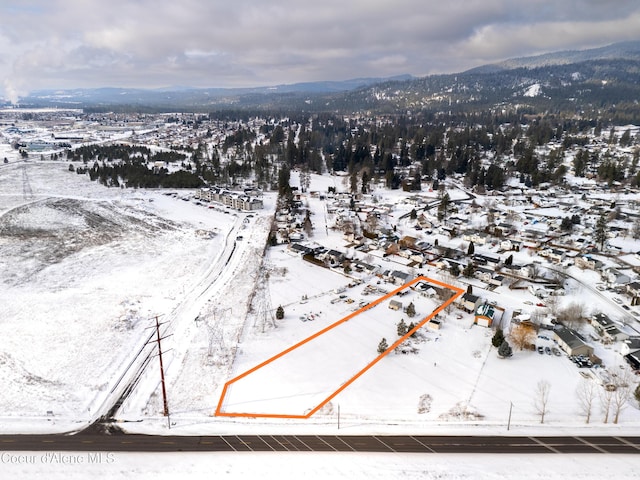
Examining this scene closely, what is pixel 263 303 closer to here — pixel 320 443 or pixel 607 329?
pixel 320 443

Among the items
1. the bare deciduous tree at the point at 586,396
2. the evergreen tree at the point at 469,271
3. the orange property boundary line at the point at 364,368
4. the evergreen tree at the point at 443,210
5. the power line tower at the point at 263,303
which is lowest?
the bare deciduous tree at the point at 586,396

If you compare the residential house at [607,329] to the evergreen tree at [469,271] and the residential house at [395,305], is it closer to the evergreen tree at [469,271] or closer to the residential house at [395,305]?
the evergreen tree at [469,271]

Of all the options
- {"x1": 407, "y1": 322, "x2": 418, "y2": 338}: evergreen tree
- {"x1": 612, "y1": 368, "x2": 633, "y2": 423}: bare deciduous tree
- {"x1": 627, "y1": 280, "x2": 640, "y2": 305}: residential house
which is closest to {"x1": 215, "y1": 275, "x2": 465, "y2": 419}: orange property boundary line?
{"x1": 407, "y1": 322, "x2": 418, "y2": 338}: evergreen tree

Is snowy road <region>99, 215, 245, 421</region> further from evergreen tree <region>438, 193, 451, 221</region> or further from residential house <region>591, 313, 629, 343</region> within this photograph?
residential house <region>591, 313, 629, 343</region>

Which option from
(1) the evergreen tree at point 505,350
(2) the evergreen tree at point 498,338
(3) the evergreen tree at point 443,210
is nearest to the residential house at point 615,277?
(2) the evergreen tree at point 498,338

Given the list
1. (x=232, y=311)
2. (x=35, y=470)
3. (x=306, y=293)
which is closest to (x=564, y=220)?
(x=306, y=293)

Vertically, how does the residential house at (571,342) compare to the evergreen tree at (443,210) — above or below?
below

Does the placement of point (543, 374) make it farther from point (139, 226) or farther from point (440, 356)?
point (139, 226)
